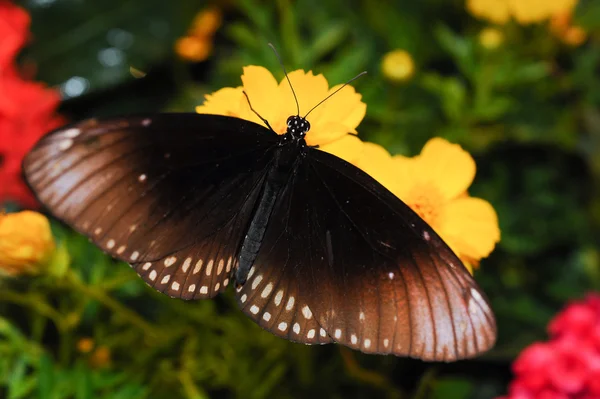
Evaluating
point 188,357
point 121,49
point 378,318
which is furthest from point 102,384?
point 121,49

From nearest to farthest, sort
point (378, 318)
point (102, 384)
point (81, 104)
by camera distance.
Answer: point (378, 318) < point (102, 384) < point (81, 104)

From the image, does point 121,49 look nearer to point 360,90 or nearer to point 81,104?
point 81,104

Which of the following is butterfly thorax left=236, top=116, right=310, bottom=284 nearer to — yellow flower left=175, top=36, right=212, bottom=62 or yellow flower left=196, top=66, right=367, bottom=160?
yellow flower left=196, top=66, right=367, bottom=160

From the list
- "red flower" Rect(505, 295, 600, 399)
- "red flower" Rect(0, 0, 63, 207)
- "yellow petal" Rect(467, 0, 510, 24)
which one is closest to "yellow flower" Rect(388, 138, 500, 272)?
"red flower" Rect(505, 295, 600, 399)

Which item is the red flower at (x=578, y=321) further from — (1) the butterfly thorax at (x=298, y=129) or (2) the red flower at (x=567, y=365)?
(1) the butterfly thorax at (x=298, y=129)

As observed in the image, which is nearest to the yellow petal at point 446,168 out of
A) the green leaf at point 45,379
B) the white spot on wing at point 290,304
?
the white spot on wing at point 290,304

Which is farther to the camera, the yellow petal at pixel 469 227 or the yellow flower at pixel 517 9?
the yellow flower at pixel 517 9
